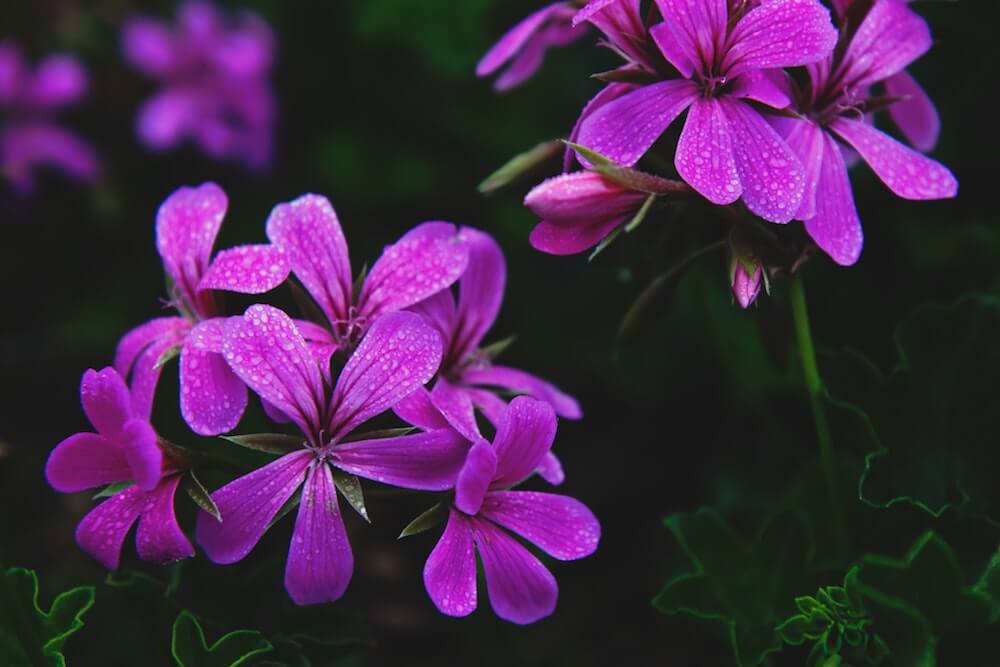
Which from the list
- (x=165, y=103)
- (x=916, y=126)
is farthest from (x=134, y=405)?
(x=165, y=103)

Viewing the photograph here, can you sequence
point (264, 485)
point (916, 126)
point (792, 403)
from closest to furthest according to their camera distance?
point (264, 485)
point (916, 126)
point (792, 403)

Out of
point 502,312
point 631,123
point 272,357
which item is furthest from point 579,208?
point 502,312

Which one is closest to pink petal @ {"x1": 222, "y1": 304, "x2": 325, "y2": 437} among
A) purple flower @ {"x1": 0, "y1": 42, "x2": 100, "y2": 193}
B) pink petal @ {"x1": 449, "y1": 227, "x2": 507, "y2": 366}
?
pink petal @ {"x1": 449, "y1": 227, "x2": 507, "y2": 366}

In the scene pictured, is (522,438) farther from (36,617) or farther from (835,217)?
(36,617)

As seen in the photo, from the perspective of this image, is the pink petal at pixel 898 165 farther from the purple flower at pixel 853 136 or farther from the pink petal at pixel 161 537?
the pink petal at pixel 161 537

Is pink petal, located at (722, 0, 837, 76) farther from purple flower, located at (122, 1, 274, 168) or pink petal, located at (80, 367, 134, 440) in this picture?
purple flower, located at (122, 1, 274, 168)

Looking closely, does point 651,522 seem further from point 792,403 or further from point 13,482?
point 13,482

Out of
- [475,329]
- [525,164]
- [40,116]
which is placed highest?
[40,116]

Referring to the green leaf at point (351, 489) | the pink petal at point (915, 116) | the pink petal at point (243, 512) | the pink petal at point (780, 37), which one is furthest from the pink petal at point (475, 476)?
the pink petal at point (915, 116)
